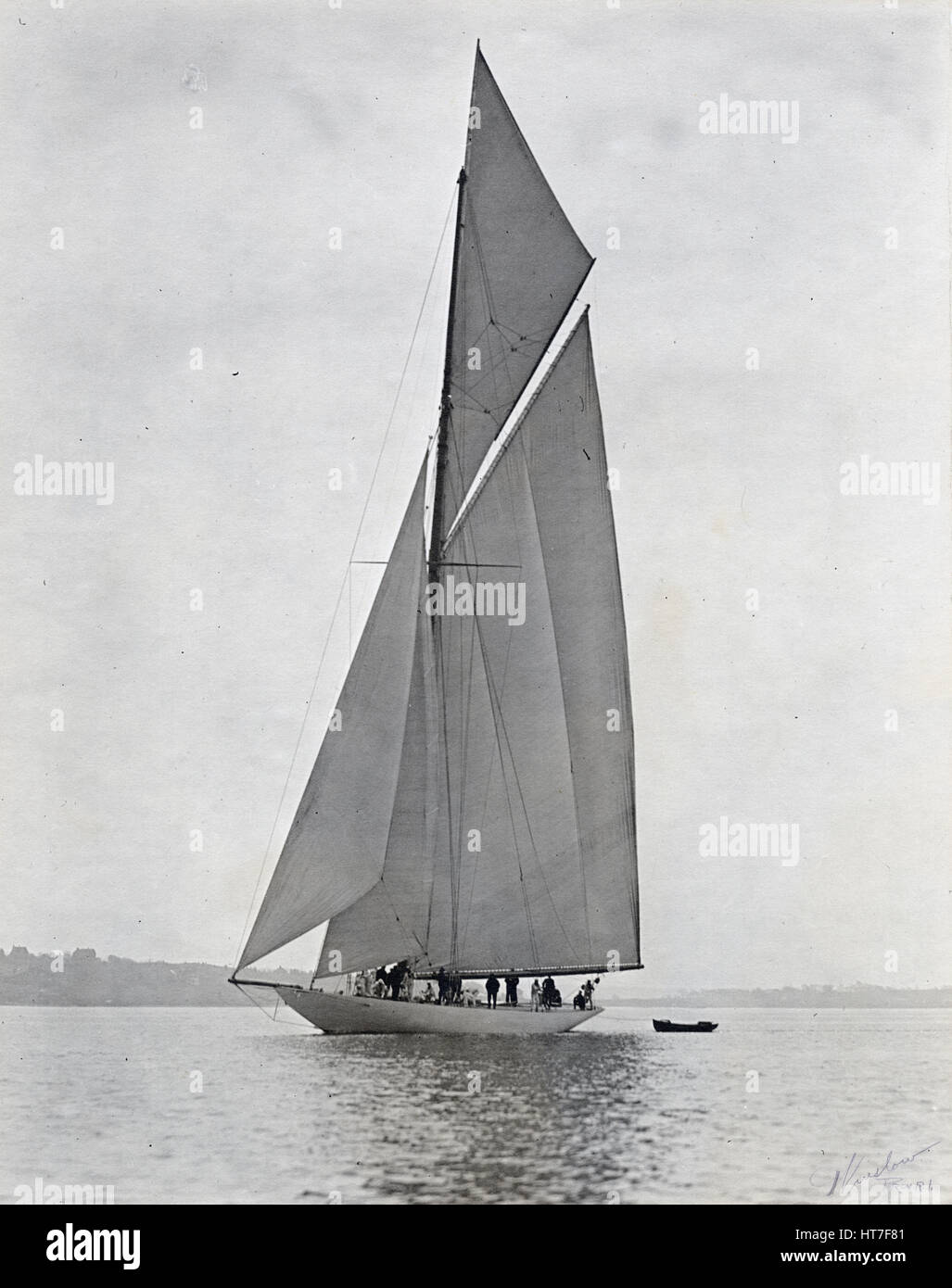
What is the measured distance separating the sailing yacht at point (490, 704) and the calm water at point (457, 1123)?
2.51 meters

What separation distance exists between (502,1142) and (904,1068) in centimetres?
2024

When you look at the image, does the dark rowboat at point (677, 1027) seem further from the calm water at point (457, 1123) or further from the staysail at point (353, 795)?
the staysail at point (353, 795)

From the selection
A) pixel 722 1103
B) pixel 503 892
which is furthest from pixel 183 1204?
pixel 503 892

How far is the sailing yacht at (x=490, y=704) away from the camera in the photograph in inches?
1447

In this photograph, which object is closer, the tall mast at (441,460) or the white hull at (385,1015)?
the white hull at (385,1015)

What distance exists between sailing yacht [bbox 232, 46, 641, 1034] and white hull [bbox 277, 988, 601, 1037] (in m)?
0.06

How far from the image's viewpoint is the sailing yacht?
3675 cm

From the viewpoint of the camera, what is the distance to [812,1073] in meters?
38.6

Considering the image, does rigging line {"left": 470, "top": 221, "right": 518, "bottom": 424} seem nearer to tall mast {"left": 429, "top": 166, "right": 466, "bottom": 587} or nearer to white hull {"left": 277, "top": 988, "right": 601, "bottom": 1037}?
tall mast {"left": 429, "top": 166, "right": 466, "bottom": 587}
